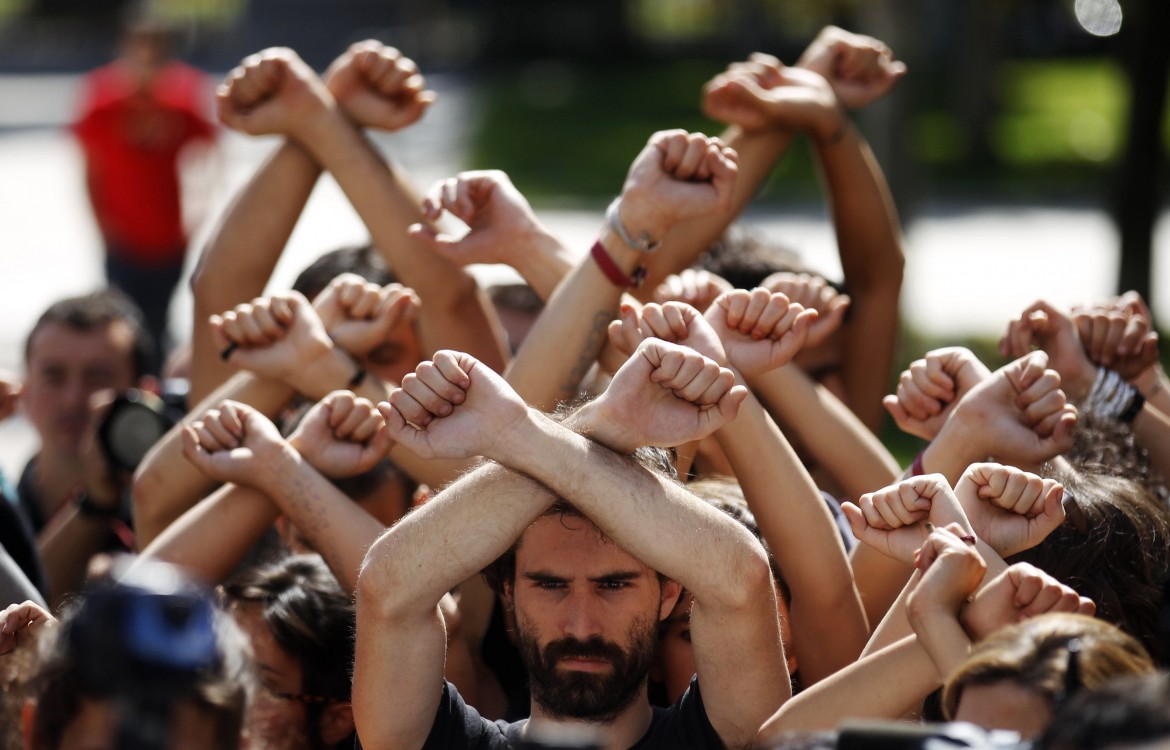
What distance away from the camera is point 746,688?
99.0 inches

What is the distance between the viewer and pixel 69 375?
461 cm

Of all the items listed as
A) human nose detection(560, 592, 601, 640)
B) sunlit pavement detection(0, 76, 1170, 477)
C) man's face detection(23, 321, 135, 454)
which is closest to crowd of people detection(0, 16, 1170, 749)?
human nose detection(560, 592, 601, 640)

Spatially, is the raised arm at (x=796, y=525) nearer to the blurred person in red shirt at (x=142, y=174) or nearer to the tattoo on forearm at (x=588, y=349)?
the tattoo on forearm at (x=588, y=349)

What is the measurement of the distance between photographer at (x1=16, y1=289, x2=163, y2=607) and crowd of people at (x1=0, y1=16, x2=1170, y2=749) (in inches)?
0.7

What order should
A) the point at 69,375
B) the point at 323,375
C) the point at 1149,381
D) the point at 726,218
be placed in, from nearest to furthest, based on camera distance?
the point at 323,375, the point at 1149,381, the point at 726,218, the point at 69,375

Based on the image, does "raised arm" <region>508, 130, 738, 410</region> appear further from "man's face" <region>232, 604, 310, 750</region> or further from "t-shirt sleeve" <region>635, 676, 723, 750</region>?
"t-shirt sleeve" <region>635, 676, 723, 750</region>

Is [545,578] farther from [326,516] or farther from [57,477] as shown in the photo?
[57,477]

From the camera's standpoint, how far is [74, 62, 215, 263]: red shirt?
8930 mm

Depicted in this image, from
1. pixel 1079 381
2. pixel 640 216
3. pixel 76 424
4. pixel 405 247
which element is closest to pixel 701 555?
pixel 640 216

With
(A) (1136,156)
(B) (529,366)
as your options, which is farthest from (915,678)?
(A) (1136,156)

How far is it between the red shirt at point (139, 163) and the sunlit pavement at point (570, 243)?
1.01ft

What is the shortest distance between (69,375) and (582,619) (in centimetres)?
257

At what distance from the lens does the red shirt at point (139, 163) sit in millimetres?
8930

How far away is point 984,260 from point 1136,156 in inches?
195
